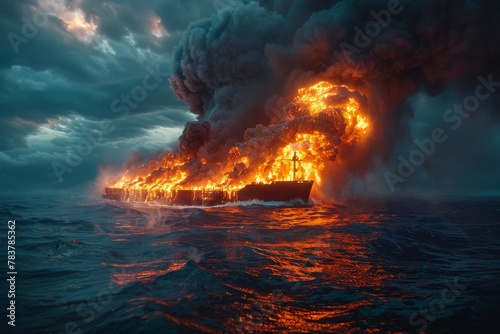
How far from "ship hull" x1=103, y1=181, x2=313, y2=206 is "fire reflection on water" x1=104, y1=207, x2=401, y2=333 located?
143ft

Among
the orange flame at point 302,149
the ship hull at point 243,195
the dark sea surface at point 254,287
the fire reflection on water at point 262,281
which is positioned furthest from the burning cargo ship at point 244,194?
the dark sea surface at point 254,287

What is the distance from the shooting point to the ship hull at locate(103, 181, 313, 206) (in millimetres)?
62781

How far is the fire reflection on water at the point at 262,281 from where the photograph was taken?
768 cm

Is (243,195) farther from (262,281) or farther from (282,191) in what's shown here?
(262,281)

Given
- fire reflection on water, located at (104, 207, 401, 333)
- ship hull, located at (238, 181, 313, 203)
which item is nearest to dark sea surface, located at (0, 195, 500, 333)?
fire reflection on water, located at (104, 207, 401, 333)

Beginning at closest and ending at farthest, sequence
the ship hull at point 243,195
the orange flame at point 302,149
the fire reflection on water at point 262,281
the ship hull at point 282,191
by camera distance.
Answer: the fire reflection on water at point 262,281
the ship hull at point 282,191
the ship hull at point 243,195
the orange flame at point 302,149

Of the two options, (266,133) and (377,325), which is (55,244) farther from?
(266,133)

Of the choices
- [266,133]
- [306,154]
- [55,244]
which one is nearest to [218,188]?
[266,133]

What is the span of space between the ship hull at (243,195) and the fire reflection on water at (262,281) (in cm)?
4369

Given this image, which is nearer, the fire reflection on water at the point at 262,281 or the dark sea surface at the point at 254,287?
the dark sea surface at the point at 254,287

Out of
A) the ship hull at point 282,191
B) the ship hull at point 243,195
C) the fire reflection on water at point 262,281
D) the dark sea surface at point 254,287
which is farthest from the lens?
the ship hull at point 243,195

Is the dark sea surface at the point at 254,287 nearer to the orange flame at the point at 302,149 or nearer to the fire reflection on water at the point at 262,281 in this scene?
the fire reflection on water at the point at 262,281

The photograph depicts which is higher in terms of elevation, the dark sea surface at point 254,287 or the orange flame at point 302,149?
the orange flame at point 302,149

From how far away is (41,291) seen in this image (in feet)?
32.1
